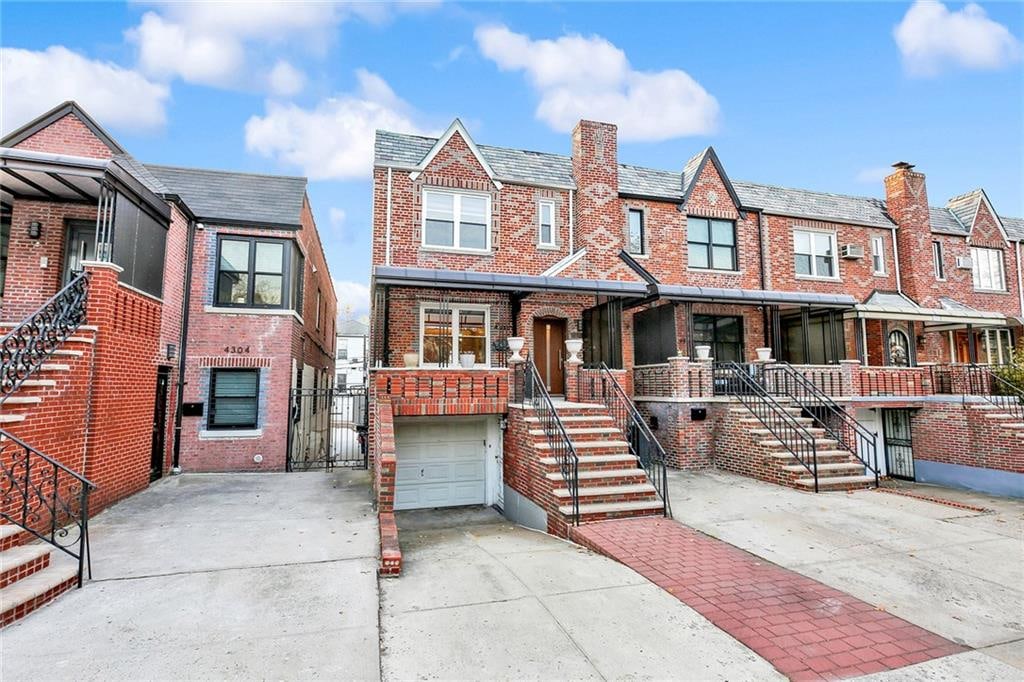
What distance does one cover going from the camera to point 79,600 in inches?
182

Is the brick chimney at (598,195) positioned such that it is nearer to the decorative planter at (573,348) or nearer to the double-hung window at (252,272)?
the decorative planter at (573,348)

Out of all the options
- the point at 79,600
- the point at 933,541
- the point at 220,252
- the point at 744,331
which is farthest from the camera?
the point at 744,331

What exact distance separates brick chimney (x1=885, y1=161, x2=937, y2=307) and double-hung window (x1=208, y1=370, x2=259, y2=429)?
72.5ft

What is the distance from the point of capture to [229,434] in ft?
38.1

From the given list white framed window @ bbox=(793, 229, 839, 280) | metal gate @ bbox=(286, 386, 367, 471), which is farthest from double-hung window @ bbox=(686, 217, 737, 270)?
metal gate @ bbox=(286, 386, 367, 471)

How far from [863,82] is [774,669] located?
14.6 meters

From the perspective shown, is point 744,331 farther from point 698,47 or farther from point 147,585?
point 147,585

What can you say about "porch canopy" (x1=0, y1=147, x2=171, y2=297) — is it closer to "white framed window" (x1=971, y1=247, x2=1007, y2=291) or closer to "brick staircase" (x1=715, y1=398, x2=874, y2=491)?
"brick staircase" (x1=715, y1=398, x2=874, y2=491)

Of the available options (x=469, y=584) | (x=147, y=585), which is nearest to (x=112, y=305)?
(x=147, y=585)

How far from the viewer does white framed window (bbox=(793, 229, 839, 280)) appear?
674 inches

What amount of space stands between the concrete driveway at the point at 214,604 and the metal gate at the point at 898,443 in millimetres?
14925

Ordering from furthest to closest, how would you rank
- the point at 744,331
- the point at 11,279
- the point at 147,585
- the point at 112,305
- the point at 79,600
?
the point at 744,331 → the point at 11,279 → the point at 112,305 → the point at 147,585 → the point at 79,600

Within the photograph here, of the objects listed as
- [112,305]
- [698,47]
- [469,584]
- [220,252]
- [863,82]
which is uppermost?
[698,47]

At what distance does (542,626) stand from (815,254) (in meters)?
17.6
